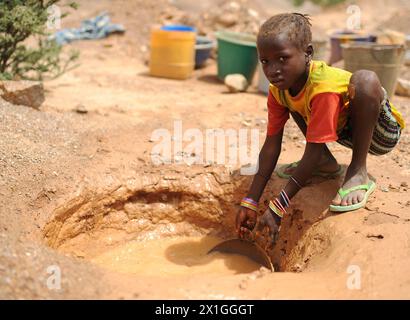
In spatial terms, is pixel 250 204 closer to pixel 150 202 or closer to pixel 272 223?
pixel 272 223

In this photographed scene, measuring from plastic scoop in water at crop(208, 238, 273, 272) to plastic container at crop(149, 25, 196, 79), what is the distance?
12.4 ft

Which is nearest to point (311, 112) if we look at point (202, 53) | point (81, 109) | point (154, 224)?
point (154, 224)

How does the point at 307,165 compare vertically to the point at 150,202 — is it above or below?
above

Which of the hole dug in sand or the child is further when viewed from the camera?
the hole dug in sand

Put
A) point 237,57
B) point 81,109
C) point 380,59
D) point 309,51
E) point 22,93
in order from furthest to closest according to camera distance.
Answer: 1. point 237,57
2. point 380,59
3. point 81,109
4. point 22,93
5. point 309,51

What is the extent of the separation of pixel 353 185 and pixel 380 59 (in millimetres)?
2492

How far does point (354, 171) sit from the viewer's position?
2.88m

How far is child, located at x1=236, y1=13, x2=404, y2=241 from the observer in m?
2.46

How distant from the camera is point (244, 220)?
2814 mm

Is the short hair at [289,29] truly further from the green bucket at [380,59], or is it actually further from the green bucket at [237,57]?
the green bucket at [237,57]

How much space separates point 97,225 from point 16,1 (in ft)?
7.69

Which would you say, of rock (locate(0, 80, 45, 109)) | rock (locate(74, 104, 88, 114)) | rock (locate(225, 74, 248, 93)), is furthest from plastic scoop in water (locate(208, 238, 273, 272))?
rock (locate(225, 74, 248, 93))

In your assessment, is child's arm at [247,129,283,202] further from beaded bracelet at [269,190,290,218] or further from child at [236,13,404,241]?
beaded bracelet at [269,190,290,218]

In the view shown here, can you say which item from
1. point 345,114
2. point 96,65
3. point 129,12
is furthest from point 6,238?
point 129,12
